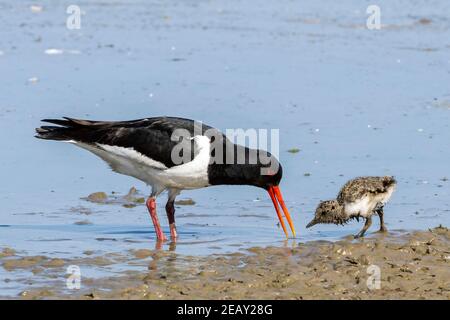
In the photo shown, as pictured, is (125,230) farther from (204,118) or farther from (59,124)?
(204,118)

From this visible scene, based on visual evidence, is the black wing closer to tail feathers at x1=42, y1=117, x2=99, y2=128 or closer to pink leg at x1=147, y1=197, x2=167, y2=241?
tail feathers at x1=42, y1=117, x2=99, y2=128

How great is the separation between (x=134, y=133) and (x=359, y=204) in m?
2.15

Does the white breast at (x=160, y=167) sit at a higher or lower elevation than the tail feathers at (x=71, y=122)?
lower

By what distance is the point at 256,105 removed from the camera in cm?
1316

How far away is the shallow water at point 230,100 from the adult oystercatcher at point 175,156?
0.38m

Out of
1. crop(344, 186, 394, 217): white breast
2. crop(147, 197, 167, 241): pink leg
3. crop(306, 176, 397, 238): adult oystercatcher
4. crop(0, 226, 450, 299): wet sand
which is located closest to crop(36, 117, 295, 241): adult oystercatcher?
crop(147, 197, 167, 241): pink leg

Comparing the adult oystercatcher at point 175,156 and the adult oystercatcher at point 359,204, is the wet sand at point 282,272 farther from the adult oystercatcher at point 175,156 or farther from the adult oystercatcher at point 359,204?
the adult oystercatcher at point 175,156

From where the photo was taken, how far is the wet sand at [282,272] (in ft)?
23.0

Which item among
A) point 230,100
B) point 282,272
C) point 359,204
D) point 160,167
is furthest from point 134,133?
point 230,100

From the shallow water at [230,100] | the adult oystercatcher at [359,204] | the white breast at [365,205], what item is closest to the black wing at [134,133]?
the shallow water at [230,100]

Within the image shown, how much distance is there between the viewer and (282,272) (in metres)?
7.62

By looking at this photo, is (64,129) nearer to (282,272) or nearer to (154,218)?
(154,218)

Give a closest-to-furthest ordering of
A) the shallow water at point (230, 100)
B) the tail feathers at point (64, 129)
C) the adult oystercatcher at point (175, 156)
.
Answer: the adult oystercatcher at point (175, 156), the shallow water at point (230, 100), the tail feathers at point (64, 129)
